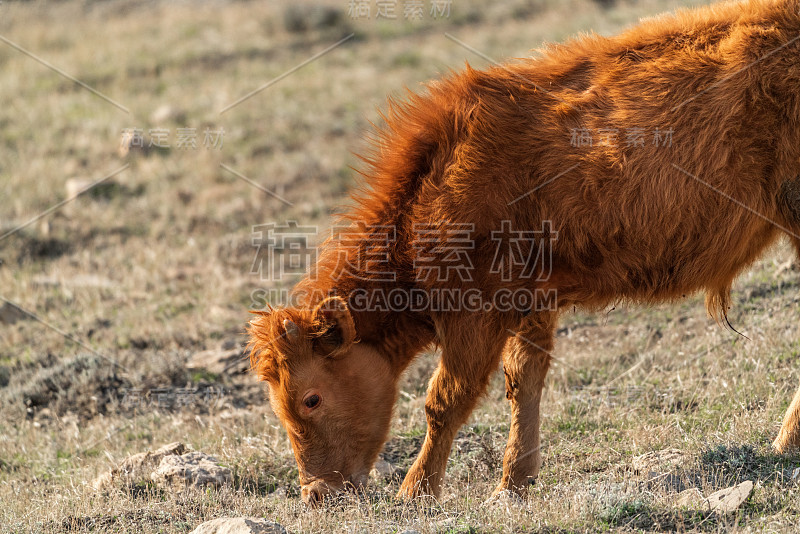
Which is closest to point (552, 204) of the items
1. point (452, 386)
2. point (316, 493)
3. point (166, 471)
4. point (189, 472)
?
point (452, 386)

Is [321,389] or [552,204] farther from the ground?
[552,204]

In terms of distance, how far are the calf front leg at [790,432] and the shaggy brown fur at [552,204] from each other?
0.01 metres

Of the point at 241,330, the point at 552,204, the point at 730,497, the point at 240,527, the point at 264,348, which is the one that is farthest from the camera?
the point at 241,330

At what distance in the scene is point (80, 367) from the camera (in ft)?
27.4

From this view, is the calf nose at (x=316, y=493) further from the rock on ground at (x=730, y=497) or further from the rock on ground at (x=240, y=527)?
the rock on ground at (x=730, y=497)

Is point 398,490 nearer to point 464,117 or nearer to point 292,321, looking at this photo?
point 292,321

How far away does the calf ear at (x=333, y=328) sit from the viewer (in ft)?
17.4

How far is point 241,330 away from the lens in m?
9.09

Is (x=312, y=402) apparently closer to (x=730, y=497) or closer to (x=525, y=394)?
(x=525, y=394)

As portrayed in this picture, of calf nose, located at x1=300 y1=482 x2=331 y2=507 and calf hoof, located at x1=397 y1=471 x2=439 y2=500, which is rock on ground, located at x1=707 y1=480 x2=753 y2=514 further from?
calf nose, located at x1=300 y1=482 x2=331 y2=507

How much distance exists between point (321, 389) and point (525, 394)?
161 cm

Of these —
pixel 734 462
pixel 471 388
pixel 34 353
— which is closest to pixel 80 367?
pixel 34 353

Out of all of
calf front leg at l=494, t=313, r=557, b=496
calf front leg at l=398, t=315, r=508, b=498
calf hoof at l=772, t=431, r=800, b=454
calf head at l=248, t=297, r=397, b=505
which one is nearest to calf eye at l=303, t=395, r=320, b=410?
calf head at l=248, t=297, r=397, b=505

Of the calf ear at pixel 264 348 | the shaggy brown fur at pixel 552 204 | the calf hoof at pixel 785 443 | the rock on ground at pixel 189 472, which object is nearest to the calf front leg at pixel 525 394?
the shaggy brown fur at pixel 552 204
